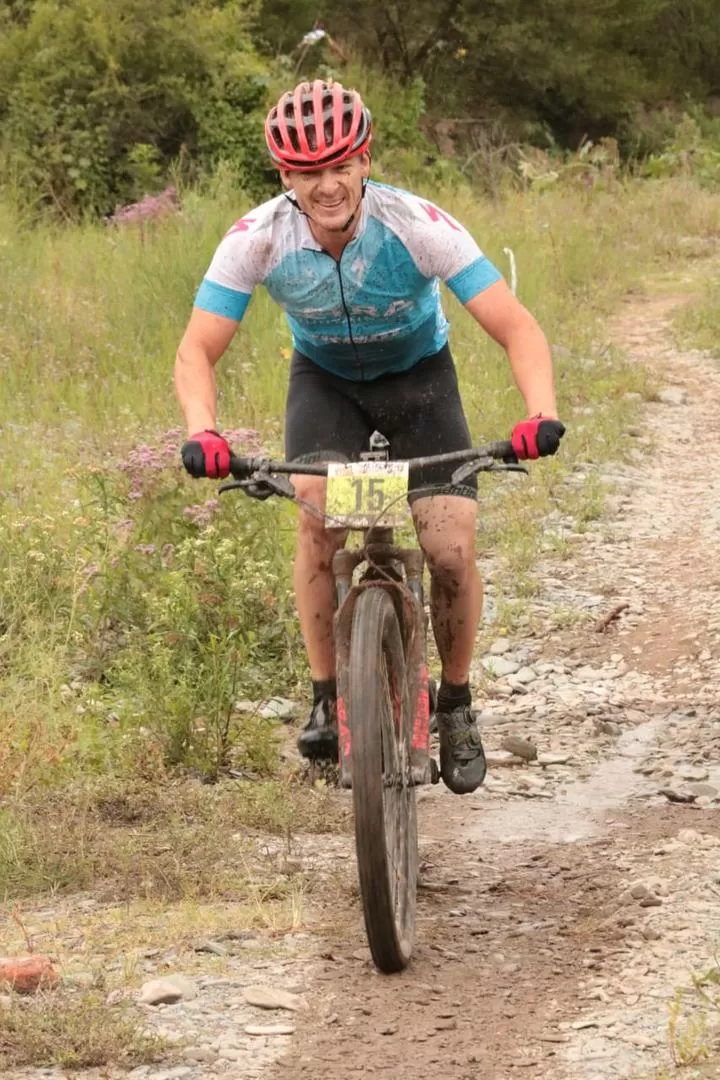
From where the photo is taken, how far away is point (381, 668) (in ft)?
13.6

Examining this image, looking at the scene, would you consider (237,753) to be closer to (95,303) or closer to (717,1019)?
(717,1019)

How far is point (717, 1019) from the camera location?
148 inches

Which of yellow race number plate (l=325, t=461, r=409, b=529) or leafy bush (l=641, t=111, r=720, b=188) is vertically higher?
leafy bush (l=641, t=111, r=720, b=188)

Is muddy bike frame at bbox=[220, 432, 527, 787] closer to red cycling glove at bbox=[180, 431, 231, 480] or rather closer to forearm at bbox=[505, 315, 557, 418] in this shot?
red cycling glove at bbox=[180, 431, 231, 480]

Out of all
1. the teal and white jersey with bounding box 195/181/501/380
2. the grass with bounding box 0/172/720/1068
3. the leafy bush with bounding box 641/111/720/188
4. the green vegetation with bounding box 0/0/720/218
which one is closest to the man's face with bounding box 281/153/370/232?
the teal and white jersey with bounding box 195/181/501/380

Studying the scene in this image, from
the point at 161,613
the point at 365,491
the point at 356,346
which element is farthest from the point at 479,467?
the point at 161,613

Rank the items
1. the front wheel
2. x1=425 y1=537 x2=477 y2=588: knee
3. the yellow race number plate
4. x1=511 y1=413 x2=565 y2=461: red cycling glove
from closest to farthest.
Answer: the front wheel, x1=511 y1=413 x2=565 y2=461: red cycling glove, the yellow race number plate, x1=425 y1=537 x2=477 y2=588: knee

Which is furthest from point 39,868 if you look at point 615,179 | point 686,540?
point 615,179

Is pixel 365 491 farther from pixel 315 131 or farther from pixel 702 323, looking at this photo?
pixel 702 323

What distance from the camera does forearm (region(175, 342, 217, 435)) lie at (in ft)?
14.9

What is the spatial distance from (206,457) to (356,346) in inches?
30.9

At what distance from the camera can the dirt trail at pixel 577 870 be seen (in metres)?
3.76

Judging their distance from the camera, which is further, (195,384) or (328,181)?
(195,384)

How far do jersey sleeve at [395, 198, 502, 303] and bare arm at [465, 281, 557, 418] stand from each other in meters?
0.03
